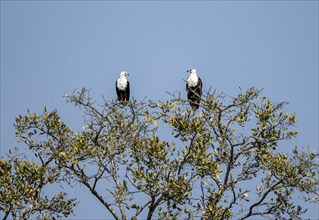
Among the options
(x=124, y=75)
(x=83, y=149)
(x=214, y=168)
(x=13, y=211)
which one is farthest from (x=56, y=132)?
(x=124, y=75)

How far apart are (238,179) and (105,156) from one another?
299 cm

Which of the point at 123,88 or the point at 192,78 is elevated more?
the point at 123,88

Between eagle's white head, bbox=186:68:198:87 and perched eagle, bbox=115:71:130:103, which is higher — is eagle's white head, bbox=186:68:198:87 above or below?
below

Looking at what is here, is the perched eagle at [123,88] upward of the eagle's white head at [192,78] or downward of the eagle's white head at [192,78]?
Result: upward

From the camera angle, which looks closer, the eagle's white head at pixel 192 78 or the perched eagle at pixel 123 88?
the eagle's white head at pixel 192 78

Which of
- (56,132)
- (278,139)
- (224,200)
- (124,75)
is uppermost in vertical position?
(124,75)

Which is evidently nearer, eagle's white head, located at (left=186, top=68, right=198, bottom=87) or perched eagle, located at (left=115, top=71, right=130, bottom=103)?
eagle's white head, located at (left=186, top=68, right=198, bottom=87)

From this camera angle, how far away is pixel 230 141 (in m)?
15.5

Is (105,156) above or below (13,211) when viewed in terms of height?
above

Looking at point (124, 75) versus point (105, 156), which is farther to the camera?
point (124, 75)

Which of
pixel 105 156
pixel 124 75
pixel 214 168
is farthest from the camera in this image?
pixel 124 75

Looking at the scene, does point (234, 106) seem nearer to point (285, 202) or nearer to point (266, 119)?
point (266, 119)

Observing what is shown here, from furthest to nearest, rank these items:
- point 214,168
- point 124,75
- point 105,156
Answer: point 124,75, point 105,156, point 214,168

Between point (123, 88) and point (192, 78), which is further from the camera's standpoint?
point (123, 88)
